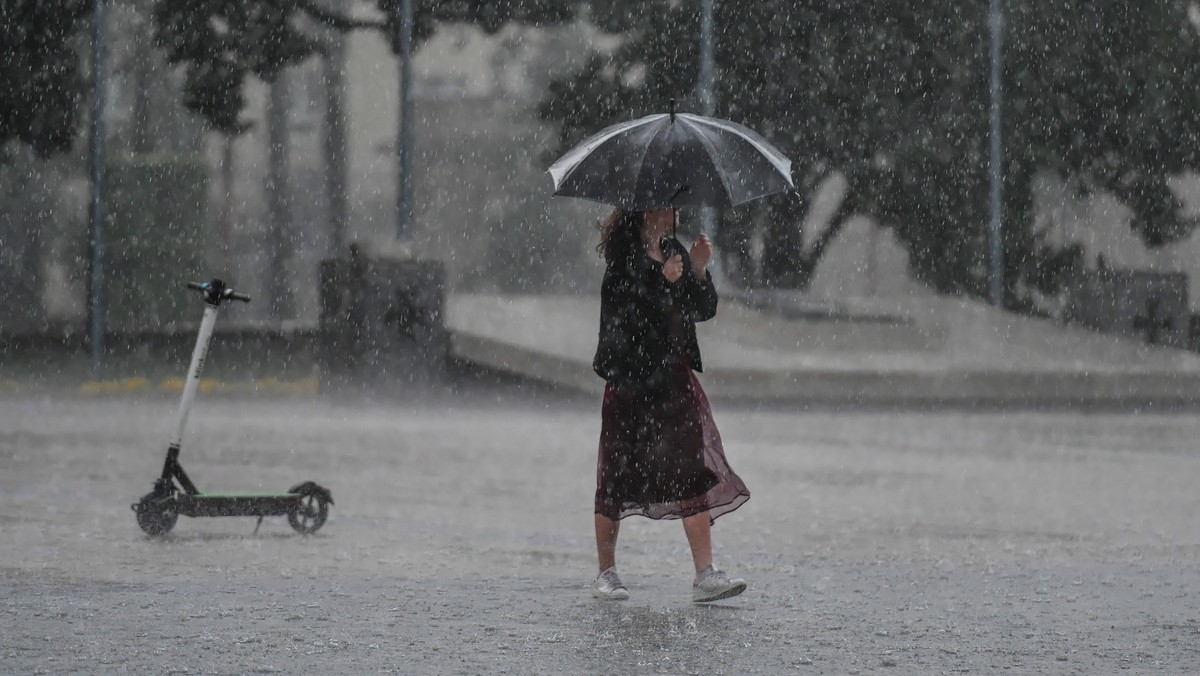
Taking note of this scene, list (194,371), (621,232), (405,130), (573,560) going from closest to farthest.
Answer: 1. (621,232)
2. (573,560)
3. (194,371)
4. (405,130)

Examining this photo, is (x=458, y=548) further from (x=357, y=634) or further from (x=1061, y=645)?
(x=1061, y=645)

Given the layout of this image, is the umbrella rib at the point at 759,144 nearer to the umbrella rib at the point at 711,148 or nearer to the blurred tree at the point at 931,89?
the umbrella rib at the point at 711,148

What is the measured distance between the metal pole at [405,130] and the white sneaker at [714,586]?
1581 centimetres

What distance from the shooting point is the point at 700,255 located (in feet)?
22.6

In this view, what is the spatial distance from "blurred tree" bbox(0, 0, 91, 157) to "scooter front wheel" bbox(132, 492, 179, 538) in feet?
59.0

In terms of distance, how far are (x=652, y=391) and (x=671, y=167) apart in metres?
0.80

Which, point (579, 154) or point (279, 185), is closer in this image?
point (579, 154)

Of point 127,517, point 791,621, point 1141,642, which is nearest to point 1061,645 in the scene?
point 1141,642

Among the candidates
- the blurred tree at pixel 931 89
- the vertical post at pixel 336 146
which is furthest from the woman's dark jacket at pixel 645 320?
the vertical post at pixel 336 146

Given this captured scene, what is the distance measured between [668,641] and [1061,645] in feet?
3.88

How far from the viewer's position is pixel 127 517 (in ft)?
31.6

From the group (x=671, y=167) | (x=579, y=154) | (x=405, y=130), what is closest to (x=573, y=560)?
(x=579, y=154)

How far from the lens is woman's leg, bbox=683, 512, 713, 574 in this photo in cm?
698

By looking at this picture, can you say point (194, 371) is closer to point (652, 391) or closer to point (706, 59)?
point (652, 391)
